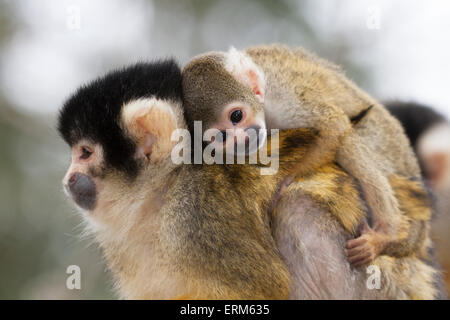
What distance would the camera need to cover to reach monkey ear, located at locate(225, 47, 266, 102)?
200 cm

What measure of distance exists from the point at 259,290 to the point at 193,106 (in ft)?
2.43

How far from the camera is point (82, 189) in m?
1.77

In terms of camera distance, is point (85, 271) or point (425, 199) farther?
point (85, 271)

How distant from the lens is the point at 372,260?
1.76 m

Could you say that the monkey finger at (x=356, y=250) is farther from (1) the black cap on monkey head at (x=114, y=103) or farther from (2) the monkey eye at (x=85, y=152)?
(2) the monkey eye at (x=85, y=152)

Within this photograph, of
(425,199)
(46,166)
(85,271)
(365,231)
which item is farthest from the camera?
(46,166)

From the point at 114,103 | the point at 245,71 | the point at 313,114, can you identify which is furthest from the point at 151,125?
the point at 313,114

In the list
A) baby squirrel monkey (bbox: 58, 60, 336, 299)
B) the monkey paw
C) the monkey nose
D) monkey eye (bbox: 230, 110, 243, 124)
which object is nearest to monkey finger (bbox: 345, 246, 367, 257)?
the monkey paw

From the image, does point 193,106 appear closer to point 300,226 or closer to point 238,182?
point 238,182

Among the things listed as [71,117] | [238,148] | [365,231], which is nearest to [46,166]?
[71,117]

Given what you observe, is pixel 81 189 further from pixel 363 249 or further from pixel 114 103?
pixel 363 249

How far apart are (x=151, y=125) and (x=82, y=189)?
1.14 ft

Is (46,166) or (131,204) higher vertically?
(46,166)

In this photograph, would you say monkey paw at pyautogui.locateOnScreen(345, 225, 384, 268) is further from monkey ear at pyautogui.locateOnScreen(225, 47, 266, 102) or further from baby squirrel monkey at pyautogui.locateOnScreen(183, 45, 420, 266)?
monkey ear at pyautogui.locateOnScreen(225, 47, 266, 102)
